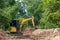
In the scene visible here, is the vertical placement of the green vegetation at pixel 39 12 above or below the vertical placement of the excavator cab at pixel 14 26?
above

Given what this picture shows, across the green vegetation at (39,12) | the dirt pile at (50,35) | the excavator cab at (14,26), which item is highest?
the green vegetation at (39,12)

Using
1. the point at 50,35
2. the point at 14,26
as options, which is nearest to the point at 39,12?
the point at 14,26

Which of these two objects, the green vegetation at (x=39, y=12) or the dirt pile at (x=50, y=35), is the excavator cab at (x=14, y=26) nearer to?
the green vegetation at (x=39, y=12)

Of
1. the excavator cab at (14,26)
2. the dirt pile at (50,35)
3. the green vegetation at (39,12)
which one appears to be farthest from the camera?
the excavator cab at (14,26)

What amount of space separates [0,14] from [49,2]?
7700 millimetres

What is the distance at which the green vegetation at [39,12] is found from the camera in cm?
2511

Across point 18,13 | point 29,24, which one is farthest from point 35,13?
point 18,13

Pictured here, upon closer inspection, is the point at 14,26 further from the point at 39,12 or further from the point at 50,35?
the point at 39,12

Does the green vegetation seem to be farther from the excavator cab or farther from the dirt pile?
the dirt pile

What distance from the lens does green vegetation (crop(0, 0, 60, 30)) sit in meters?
25.1

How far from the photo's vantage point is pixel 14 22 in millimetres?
28250

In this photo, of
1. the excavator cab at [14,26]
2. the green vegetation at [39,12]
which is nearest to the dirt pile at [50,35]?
the green vegetation at [39,12]

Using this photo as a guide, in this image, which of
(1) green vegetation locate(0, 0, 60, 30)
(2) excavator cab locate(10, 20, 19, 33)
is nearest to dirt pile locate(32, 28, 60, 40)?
(1) green vegetation locate(0, 0, 60, 30)

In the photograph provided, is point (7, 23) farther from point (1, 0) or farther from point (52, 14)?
point (52, 14)
